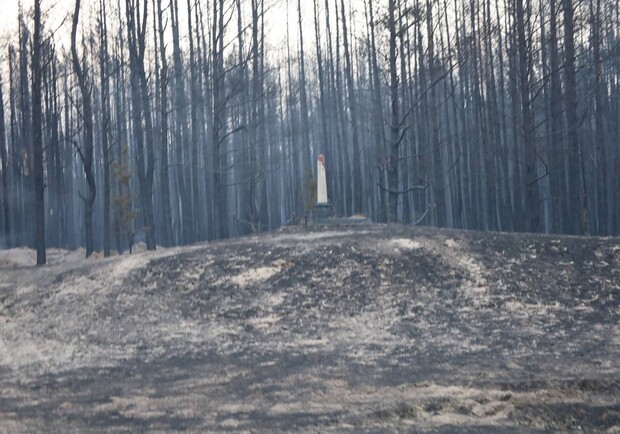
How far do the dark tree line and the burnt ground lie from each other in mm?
8576

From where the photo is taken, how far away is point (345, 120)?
41281 mm

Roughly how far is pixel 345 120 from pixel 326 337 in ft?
104

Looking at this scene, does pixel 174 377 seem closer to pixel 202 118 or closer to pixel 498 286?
pixel 498 286

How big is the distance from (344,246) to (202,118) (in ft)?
101

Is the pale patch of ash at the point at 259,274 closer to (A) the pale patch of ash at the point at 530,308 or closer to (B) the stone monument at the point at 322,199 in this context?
(A) the pale patch of ash at the point at 530,308

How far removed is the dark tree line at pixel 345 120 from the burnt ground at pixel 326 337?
8576mm

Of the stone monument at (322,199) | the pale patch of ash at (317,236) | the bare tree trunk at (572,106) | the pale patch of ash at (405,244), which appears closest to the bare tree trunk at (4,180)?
the stone monument at (322,199)

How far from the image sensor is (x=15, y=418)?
6.84 metres

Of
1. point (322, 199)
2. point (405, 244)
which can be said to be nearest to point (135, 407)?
point (405, 244)

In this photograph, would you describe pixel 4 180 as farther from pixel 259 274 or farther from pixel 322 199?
pixel 259 274

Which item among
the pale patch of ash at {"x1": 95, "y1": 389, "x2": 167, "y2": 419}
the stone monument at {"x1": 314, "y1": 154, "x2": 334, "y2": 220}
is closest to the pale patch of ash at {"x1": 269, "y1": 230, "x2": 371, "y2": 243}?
the stone monument at {"x1": 314, "y1": 154, "x2": 334, "y2": 220}

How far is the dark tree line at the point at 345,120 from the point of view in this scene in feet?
77.2

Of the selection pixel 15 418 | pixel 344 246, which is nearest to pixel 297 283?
pixel 344 246

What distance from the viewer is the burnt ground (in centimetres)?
653
